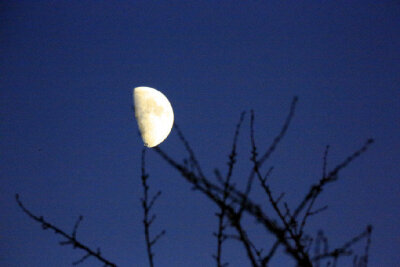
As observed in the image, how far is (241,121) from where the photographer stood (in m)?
2.90

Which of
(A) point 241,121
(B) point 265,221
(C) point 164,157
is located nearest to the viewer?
(C) point 164,157

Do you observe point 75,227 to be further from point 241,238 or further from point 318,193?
point 318,193

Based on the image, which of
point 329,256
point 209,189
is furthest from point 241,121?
point 329,256

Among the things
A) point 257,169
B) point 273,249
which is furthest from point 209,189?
point 273,249

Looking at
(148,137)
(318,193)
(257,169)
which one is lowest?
(318,193)

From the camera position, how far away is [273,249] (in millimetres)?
2619

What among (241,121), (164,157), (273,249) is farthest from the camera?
(241,121)

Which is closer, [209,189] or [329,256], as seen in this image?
[209,189]

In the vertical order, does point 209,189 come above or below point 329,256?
above

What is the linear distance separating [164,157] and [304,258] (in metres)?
1.30

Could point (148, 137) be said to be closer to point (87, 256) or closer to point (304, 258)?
point (87, 256)

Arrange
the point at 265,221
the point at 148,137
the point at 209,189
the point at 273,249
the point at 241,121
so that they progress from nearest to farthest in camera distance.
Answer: the point at 265,221 < the point at 209,189 < the point at 273,249 < the point at 241,121 < the point at 148,137

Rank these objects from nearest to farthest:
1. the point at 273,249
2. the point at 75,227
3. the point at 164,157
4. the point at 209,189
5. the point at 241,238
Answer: the point at 164,157, the point at 209,189, the point at 241,238, the point at 273,249, the point at 75,227

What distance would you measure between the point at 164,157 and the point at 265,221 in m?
0.78
